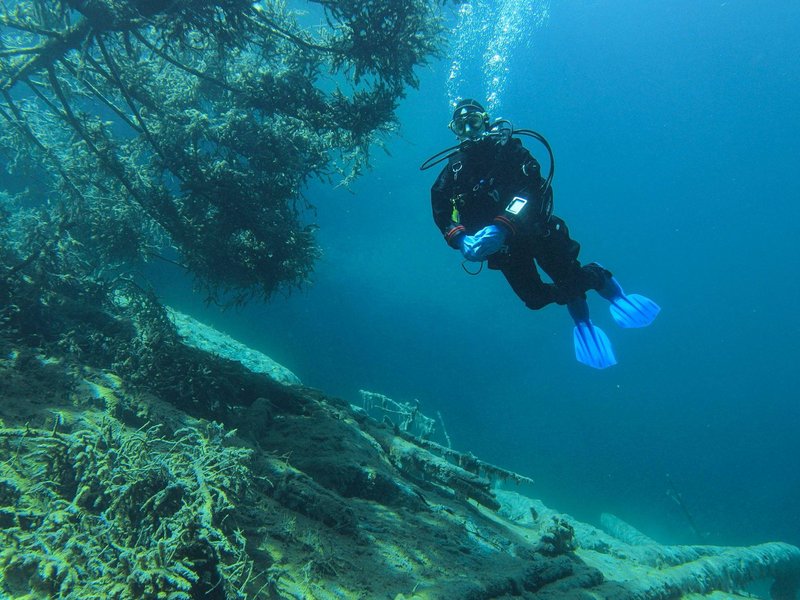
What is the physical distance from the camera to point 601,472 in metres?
43.9

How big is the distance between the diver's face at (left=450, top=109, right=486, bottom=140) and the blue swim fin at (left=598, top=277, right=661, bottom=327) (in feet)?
8.59

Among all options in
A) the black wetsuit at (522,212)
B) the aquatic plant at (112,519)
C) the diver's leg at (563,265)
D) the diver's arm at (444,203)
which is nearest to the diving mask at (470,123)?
the black wetsuit at (522,212)

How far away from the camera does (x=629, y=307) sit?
511cm

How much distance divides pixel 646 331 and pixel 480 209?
69748 millimetres

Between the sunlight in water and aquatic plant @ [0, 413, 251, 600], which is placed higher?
the sunlight in water

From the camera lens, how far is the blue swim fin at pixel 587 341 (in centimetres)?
498

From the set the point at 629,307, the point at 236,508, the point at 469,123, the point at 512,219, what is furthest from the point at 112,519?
the point at 629,307

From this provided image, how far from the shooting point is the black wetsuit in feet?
14.2

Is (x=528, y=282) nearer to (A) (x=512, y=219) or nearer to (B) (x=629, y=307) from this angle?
(A) (x=512, y=219)

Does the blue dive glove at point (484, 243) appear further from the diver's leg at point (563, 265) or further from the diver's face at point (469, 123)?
the diver's face at point (469, 123)

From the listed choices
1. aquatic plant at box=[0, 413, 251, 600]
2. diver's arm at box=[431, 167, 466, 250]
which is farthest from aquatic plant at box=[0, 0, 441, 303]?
aquatic plant at box=[0, 413, 251, 600]

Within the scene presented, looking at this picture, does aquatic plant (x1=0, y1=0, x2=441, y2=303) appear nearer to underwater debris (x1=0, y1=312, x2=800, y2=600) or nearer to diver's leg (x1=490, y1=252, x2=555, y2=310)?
underwater debris (x1=0, y1=312, x2=800, y2=600)

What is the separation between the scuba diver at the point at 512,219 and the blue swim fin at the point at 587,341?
1 cm

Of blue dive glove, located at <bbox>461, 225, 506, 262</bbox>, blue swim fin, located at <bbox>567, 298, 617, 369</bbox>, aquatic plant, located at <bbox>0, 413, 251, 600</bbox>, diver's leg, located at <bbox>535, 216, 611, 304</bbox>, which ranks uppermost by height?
diver's leg, located at <bbox>535, 216, 611, 304</bbox>
